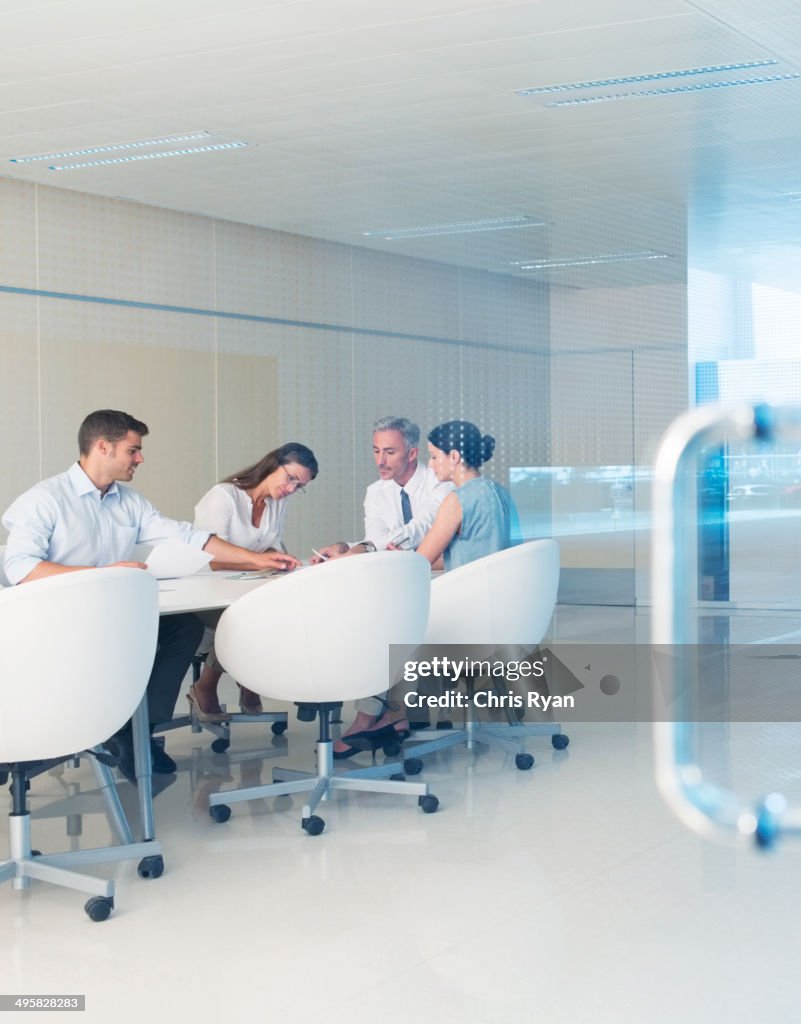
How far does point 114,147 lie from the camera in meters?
6.31

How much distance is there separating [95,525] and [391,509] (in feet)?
6.74

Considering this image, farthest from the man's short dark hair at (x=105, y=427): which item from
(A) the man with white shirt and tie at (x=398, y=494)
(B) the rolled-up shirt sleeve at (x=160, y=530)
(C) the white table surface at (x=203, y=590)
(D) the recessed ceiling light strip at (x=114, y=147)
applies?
(D) the recessed ceiling light strip at (x=114, y=147)

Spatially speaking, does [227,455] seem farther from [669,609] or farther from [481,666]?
[669,609]

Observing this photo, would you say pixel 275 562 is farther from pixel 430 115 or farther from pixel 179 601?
pixel 430 115

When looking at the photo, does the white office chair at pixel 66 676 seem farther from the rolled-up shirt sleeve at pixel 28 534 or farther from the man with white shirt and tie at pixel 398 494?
the man with white shirt and tie at pixel 398 494

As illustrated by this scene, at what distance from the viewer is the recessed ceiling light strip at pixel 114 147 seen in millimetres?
6094

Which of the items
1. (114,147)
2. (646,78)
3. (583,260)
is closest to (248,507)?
(114,147)

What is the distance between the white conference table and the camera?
153 inches

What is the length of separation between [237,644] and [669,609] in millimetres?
3265

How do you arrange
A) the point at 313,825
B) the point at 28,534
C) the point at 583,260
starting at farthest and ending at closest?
the point at 583,260 < the point at 28,534 < the point at 313,825

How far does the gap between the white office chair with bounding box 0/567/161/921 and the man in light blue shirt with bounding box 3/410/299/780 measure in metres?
0.92

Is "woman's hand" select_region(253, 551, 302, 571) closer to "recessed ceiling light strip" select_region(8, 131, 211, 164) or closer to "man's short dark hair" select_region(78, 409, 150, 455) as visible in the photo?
"man's short dark hair" select_region(78, 409, 150, 455)

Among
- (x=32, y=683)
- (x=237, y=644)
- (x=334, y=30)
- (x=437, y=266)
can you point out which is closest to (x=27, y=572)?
(x=237, y=644)

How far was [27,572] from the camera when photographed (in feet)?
14.5
